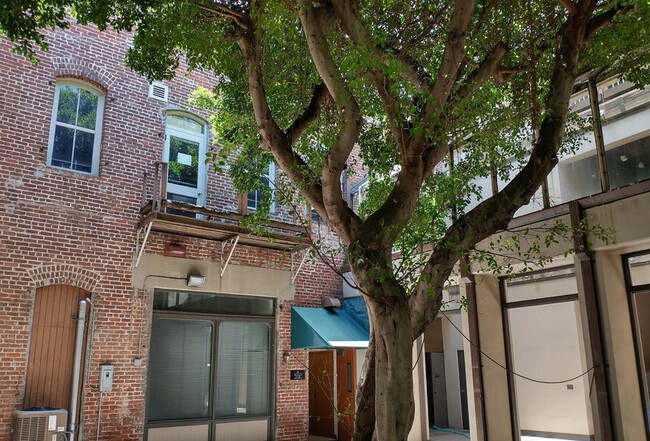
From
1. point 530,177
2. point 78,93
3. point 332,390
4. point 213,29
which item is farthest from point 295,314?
point 530,177

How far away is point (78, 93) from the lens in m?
11.1

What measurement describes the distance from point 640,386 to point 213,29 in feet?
23.5

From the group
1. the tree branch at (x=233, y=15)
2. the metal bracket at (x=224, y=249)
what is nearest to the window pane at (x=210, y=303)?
the metal bracket at (x=224, y=249)

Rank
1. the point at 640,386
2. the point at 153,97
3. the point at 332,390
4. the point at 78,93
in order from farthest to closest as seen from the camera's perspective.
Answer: the point at 332,390 → the point at 153,97 → the point at 78,93 → the point at 640,386

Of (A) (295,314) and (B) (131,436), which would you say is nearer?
(B) (131,436)

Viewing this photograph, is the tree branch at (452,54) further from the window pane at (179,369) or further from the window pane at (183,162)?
the window pane at (179,369)

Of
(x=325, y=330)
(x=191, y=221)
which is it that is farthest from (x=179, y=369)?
(x=325, y=330)

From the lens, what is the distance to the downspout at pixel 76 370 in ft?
31.9

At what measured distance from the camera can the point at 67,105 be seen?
10930 millimetres

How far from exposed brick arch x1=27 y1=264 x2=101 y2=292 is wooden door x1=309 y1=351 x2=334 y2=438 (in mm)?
5744

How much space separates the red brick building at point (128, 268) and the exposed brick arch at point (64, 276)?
25 mm

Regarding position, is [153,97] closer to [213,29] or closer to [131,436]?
[213,29]

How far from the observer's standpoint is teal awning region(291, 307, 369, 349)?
39.9 ft

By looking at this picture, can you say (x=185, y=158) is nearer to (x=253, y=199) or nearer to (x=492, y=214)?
(x=253, y=199)
